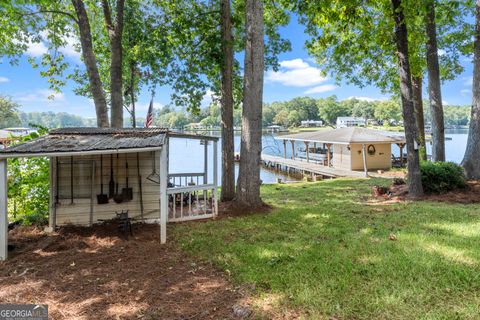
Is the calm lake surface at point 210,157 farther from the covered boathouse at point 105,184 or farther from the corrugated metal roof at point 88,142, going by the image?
the corrugated metal roof at point 88,142

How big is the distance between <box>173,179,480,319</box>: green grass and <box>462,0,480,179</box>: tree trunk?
3.35 metres

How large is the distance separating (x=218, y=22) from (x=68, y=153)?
6513mm

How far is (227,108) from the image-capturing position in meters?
8.30

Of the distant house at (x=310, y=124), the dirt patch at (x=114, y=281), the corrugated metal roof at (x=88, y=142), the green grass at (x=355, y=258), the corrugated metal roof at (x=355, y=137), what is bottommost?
the dirt patch at (x=114, y=281)

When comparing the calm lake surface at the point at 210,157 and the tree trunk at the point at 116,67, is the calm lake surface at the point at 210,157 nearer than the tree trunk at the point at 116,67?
No

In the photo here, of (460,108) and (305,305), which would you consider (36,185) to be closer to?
(305,305)

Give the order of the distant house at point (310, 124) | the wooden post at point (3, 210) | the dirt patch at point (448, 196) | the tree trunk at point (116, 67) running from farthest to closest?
the distant house at point (310, 124), the tree trunk at point (116, 67), the dirt patch at point (448, 196), the wooden post at point (3, 210)

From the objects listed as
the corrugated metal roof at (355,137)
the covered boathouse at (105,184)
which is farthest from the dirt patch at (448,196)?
the corrugated metal roof at (355,137)

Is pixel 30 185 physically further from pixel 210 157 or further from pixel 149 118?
pixel 210 157

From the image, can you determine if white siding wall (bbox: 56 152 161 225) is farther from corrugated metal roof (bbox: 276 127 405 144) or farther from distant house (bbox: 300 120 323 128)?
distant house (bbox: 300 120 323 128)

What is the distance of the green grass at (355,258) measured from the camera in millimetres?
3029

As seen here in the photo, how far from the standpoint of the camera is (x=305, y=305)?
121 inches

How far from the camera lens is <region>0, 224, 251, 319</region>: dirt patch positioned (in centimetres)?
316

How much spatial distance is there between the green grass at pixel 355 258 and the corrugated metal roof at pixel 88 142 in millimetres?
1966
